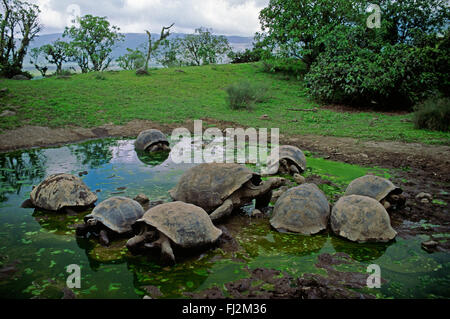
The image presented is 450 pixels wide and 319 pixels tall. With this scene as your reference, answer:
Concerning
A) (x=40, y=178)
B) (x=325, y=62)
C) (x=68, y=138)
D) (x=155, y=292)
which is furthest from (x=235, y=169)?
(x=325, y=62)

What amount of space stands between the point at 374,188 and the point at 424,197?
122 centimetres

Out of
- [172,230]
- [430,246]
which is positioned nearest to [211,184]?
[172,230]

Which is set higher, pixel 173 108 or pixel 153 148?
pixel 173 108

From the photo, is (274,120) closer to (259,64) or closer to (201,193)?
(201,193)

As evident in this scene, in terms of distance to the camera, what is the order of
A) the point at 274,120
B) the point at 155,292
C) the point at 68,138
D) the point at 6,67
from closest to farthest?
the point at 155,292 → the point at 68,138 → the point at 274,120 → the point at 6,67

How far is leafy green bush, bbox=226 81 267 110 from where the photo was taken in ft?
49.4

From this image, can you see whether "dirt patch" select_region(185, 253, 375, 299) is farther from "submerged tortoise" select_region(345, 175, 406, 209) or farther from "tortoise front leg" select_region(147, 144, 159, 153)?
"tortoise front leg" select_region(147, 144, 159, 153)

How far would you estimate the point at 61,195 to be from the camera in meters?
5.00

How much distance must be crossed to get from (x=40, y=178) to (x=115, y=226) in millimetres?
3679

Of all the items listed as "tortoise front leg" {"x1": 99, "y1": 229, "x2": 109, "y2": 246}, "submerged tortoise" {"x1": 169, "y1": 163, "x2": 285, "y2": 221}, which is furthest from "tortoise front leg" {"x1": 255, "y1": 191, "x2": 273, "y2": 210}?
"tortoise front leg" {"x1": 99, "y1": 229, "x2": 109, "y2": 246}

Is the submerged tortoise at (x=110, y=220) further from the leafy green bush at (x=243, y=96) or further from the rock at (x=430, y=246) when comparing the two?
the leafy green bush at (x=243, y=96)

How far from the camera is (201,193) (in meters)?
4.73

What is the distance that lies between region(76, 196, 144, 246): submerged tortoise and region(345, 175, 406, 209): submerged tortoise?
3409mm

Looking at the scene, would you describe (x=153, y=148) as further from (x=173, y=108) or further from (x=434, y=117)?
(x=434, y=117)
